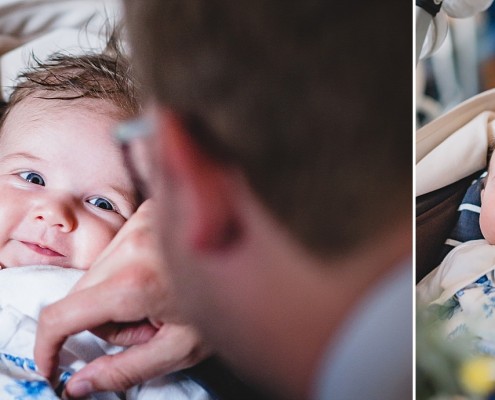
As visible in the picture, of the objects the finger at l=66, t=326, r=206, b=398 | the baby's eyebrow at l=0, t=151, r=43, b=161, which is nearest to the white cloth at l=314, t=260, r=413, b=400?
the finger at l=66, t=326, r=206, b=398

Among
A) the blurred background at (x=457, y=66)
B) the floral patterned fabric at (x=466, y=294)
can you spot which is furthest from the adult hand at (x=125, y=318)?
the blurred background at (x=457, y=66)

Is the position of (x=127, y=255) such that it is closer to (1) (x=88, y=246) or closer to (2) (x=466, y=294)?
(1) (x=88, y=246)

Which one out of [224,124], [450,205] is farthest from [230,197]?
[450,205]

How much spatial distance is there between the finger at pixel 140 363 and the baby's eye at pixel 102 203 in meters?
0.15

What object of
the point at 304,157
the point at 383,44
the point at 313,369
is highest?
the point at 383,44

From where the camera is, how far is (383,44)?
75 centimetres

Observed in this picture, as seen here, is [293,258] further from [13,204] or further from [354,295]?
[13,204]

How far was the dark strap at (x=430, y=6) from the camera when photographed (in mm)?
961

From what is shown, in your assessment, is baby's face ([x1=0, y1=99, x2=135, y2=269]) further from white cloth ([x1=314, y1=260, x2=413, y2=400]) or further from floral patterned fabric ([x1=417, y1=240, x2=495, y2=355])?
floral patterned fabric ([x1=417, y1=240, x2=495, y2=355])

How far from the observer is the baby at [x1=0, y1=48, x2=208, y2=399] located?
0.73 metres

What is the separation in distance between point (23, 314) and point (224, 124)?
0.99ft

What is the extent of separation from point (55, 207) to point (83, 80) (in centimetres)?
15

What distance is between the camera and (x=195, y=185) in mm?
736

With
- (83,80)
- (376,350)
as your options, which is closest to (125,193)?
(83,80)
